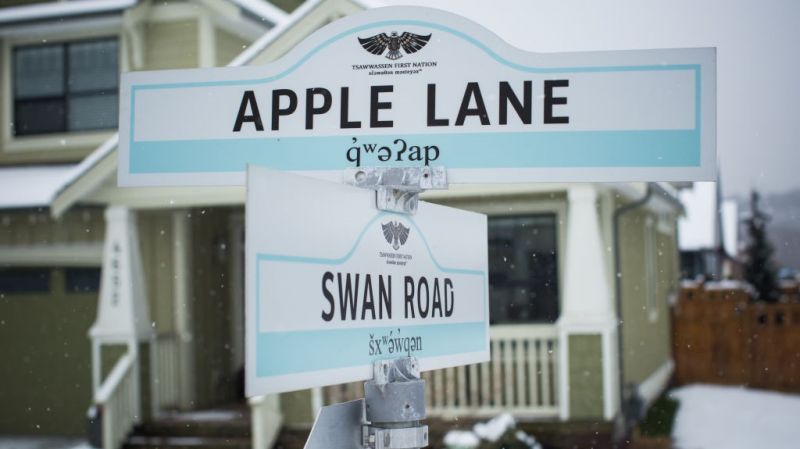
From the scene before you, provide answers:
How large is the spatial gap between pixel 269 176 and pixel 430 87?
55cm

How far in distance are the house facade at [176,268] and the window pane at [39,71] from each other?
0.08ft

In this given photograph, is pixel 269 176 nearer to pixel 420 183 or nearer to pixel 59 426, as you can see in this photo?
pixel 420 183

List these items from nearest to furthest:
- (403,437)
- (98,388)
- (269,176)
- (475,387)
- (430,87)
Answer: (269,176) → (403,437) → (430,87) → (475,387) → (98,388)

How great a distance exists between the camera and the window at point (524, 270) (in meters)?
11.1

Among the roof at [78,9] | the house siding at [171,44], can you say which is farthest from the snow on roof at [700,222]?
the house siding at [171,44]

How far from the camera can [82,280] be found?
41.4 ft

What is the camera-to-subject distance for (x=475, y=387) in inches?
405

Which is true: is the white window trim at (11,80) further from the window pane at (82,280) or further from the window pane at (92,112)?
the window pane at (82,280)

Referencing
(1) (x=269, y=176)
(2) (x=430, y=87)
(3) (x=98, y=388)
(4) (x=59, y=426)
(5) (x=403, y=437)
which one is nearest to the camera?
(1) (x=269, y=176)

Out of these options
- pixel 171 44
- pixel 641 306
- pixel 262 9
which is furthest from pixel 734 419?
pixel 171 44

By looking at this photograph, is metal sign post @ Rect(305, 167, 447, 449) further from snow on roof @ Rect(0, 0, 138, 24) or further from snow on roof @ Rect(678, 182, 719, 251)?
snow on roof @ Rect(678, 182, 719, 251)

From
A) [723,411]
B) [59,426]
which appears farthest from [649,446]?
[59,426]

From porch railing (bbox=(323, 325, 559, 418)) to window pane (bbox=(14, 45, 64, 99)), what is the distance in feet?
21.3

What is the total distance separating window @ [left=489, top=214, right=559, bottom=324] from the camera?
438 inches
